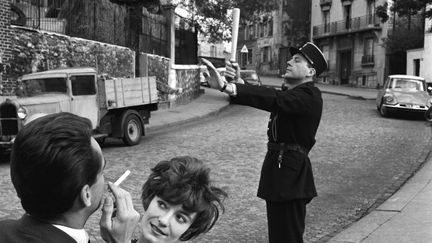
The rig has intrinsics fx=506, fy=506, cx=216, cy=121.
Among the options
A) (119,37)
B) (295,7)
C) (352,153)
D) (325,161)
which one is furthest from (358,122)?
(295,7)

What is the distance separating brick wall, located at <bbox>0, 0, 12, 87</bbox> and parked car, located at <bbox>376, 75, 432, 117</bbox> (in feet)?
39.2

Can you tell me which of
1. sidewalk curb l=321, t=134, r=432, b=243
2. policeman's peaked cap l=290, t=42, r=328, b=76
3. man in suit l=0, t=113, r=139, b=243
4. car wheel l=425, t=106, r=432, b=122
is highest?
policeman's peaked cap l=290, t=42, r=328, b=76

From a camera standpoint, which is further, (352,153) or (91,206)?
(352,153)

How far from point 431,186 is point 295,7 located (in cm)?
4716

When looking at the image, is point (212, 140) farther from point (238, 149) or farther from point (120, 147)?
point (120, 147)

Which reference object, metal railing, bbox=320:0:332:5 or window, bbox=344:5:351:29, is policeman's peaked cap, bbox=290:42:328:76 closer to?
window, bbox=344:5:351:29

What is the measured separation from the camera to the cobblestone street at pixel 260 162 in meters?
6.17

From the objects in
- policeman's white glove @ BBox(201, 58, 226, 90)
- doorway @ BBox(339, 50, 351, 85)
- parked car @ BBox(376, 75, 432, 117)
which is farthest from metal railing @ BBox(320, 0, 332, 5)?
policeman's white glove @ BBox(201, 58, 226, 90)

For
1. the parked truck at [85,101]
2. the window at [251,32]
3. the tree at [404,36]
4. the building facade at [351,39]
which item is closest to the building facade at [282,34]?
the building facade at [351,39]

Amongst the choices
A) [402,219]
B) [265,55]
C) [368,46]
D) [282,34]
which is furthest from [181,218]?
[265,55]

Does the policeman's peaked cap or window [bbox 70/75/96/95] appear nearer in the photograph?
the policeman's peaked cap

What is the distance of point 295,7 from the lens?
52594mm

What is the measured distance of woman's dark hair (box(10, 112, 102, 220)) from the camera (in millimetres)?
1455

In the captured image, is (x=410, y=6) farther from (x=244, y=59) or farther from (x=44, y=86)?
(x=244, y=59)
